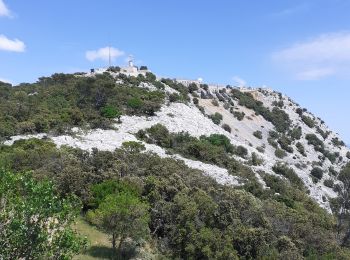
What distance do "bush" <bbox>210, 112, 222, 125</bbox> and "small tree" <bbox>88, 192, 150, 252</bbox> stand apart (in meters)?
52.3

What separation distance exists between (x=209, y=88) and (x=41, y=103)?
43.7 meters

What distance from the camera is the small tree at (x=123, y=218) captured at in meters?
25.6

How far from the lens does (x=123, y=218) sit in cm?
2588

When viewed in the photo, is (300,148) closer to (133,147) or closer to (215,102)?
(215,102)

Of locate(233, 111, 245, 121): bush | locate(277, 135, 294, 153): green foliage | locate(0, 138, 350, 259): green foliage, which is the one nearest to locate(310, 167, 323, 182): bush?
locate(277, 135, 294, 153): green foliage

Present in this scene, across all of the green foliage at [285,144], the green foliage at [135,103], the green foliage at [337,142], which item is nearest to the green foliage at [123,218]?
the green foliage at [135,103]

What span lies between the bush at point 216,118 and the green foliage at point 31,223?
64.0 metres

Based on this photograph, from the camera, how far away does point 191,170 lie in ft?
137

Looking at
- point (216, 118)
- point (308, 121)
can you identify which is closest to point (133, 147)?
point (216, 118)

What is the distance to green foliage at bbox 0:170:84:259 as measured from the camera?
554 inches

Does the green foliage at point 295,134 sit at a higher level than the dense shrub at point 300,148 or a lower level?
higher

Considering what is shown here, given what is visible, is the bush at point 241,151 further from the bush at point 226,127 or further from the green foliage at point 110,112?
the green foliage at point 110,112

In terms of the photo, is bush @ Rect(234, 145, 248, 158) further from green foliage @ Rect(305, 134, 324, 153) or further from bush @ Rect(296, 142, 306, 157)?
green foliage @ Rect(305, 134, 324, 153)

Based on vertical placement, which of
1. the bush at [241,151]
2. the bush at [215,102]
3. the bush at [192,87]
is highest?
the bush at [192,87]
